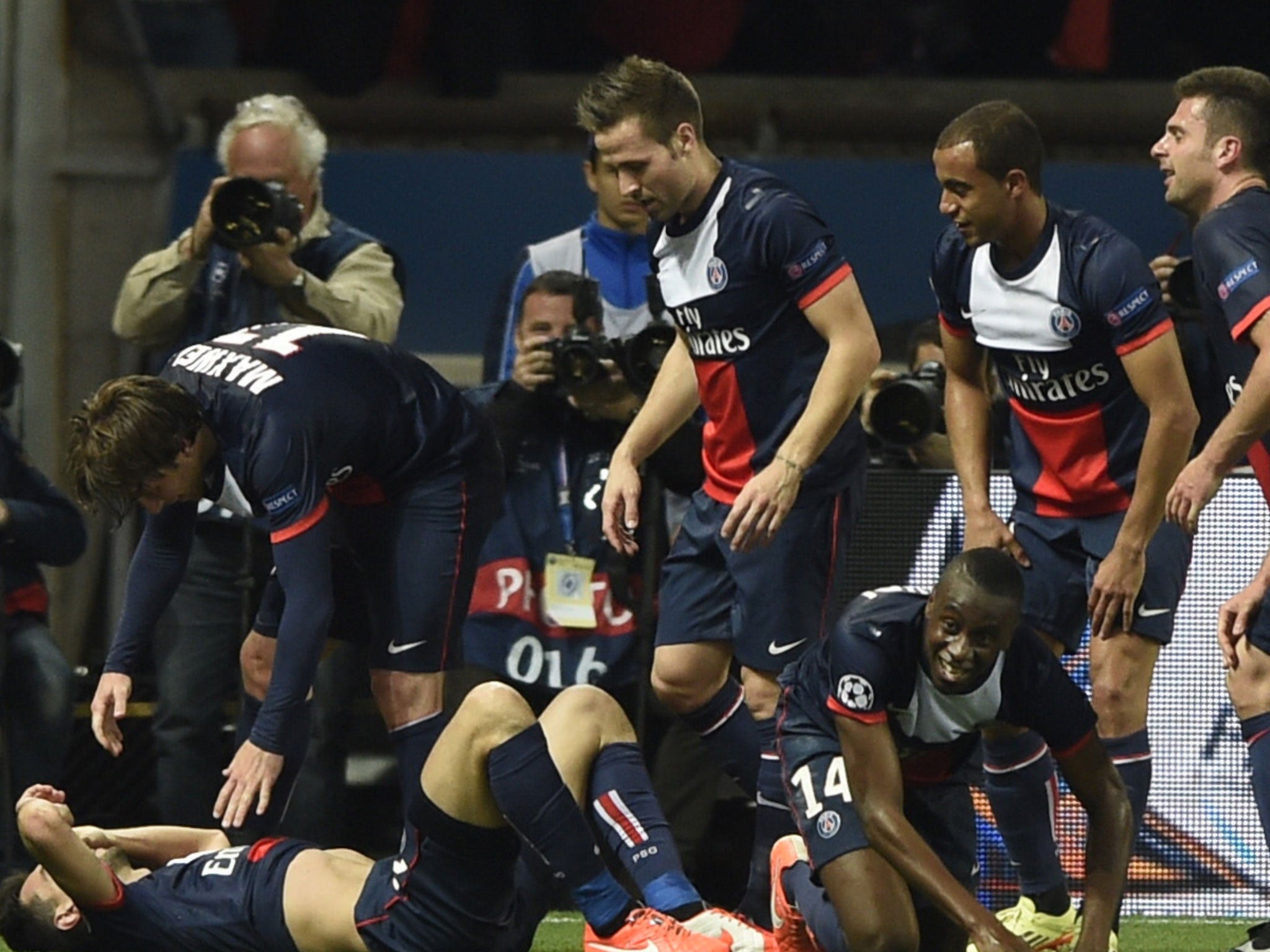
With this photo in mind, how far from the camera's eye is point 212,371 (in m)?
5.12

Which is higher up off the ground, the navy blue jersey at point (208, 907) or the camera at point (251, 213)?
the camera at point (251, 213)

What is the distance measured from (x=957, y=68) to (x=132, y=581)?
17.6 feet

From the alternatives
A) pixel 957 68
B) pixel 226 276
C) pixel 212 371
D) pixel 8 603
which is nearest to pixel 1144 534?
pixel 212 371

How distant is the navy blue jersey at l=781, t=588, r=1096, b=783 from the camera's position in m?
4.77

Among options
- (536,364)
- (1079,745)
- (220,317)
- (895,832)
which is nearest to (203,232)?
(220,317)

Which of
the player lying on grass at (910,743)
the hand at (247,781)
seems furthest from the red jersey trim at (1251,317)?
the hand at (247,781)

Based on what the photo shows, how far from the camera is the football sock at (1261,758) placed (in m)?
4.98

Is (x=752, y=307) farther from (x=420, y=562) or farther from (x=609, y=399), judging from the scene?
(x=609, y=399)

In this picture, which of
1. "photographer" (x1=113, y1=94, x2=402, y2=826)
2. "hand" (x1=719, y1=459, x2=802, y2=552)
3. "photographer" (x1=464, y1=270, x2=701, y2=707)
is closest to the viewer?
"hand" (x1=719, y1=459, x2=802, y2=552)

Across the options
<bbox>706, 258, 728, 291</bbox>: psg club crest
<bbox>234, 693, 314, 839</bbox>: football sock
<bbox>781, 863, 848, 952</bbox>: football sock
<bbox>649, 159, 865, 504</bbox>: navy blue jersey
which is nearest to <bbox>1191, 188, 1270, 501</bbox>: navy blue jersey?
<bbox>649, 159, 865, 504</bbox>: navy blue jersey

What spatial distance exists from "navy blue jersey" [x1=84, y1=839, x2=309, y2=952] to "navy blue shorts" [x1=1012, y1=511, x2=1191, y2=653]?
1.66 m

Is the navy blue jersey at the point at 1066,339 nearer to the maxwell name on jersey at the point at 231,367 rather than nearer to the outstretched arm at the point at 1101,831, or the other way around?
the outstretched arm at the point at 1101,831

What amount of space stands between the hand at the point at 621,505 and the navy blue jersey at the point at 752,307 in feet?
0.65

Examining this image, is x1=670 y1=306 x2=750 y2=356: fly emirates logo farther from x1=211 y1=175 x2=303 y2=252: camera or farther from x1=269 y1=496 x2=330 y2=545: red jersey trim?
x1=211 y1=175 x2=303 y2=252: camera
